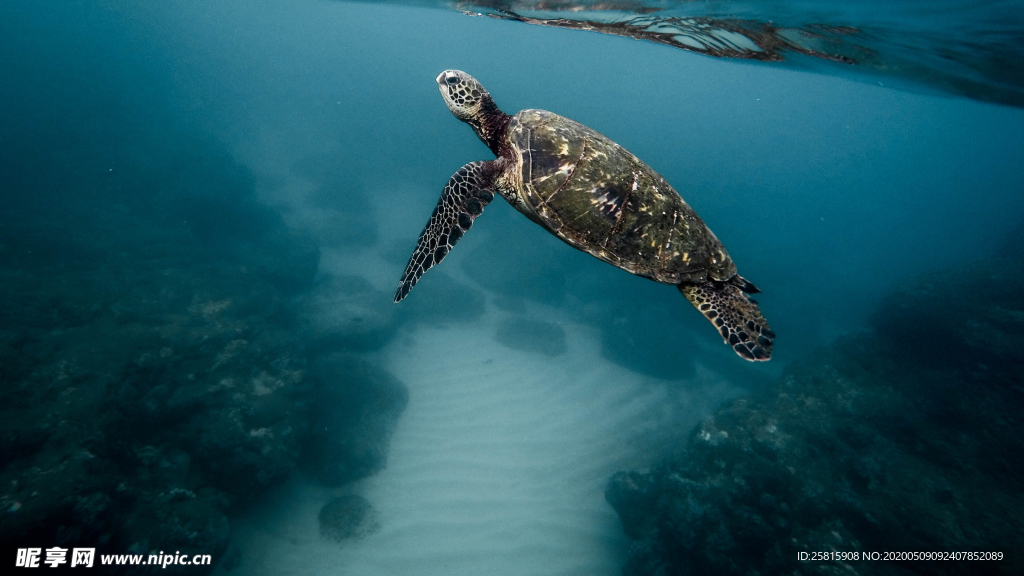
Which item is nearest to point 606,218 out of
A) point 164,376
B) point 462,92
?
point 462,92

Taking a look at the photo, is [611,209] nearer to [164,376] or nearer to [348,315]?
[164,376]

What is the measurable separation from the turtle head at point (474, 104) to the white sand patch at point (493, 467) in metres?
8.46

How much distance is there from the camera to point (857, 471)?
898 centimetres

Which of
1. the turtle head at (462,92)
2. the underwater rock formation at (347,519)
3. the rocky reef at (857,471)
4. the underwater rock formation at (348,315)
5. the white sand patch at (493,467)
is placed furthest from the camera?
the underwater rock formation at (348,315)

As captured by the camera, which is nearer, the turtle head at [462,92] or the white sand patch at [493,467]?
the turtle head at [462,92]

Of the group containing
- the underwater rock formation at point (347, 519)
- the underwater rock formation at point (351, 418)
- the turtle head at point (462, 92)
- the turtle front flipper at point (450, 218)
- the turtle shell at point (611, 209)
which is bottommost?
the underwater rock formation at point (347, 519)

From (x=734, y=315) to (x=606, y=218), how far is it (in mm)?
2043

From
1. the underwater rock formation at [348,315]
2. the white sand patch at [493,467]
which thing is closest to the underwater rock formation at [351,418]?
the white sand patch at [493,467]

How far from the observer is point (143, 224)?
16359 millimetres

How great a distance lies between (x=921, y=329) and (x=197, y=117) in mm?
62085

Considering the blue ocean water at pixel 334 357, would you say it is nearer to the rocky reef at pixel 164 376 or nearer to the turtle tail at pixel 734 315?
the rocky reef at pixel 164 376

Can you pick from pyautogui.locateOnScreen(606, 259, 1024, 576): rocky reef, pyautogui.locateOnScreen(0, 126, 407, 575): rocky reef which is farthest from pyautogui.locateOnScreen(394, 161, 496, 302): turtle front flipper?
pyautogui.locateOnScreen(606, 259, 1024, 576): rocky reef

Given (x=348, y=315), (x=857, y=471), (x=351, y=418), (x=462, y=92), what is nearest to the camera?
(x=462, y=92)

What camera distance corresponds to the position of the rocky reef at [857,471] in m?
7.50
